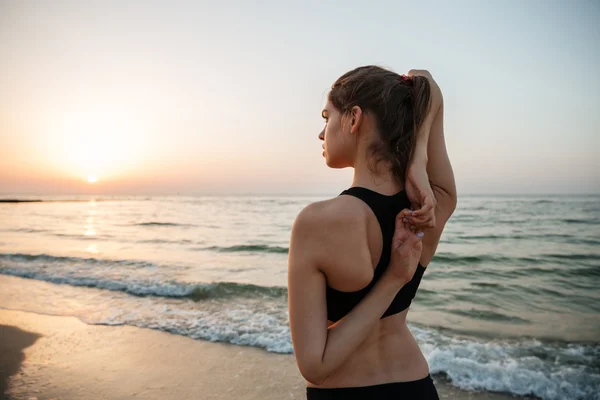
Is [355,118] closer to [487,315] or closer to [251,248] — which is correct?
[487,315]

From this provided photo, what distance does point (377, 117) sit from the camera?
1.36 m

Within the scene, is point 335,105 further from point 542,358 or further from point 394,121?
point 542,358

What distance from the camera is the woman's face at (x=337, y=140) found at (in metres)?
1.39

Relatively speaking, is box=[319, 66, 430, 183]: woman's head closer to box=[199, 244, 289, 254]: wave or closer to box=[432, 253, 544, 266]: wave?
box=[432, 253, 544, 266]: wave

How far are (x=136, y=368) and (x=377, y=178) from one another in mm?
5058

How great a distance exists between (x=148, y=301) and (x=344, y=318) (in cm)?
841

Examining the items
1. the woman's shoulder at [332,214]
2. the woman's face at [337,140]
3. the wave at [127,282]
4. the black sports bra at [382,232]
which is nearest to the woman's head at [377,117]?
the woman's face at [337,140]

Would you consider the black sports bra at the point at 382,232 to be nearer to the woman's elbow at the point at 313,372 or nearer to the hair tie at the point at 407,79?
the woman's elbow at the point at 313,372

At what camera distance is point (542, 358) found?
5684 millimetres

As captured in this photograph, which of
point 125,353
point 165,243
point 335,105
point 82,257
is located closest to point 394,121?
point 335,105

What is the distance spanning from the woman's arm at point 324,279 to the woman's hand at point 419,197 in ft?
0.19

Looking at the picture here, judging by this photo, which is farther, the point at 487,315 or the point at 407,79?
the point at 487,315

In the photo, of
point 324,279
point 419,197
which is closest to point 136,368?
point 324,279

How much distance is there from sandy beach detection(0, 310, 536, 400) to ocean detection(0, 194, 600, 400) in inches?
16.7
